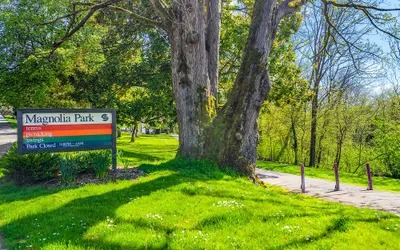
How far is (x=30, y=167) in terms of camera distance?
6.75 m

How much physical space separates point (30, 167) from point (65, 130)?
112cm

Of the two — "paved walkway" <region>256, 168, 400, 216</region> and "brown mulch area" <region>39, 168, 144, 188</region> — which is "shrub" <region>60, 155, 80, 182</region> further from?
"paved walkway" <region>256, 168, 400, 216</region>

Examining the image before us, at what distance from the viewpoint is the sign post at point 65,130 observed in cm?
661

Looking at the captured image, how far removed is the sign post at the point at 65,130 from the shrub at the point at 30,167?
273 millimetres

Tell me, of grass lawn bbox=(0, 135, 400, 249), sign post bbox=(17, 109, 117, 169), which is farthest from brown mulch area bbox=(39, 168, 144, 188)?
grass lawn bbox=(0, 135, 400, 249)

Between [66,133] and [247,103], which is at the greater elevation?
[247,103]

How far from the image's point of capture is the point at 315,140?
2133 cm

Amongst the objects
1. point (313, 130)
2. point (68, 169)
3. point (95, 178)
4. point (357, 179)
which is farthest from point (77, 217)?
point (313, 130)

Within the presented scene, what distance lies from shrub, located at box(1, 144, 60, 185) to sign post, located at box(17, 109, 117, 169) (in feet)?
0.90

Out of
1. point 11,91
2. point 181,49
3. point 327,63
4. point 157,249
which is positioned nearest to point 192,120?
point 181,49

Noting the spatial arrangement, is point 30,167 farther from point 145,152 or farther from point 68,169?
point 145,152

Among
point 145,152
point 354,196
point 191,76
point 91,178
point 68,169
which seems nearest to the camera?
point 68,169

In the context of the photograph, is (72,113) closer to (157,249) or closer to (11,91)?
(157,249)

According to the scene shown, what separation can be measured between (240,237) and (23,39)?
1481 cm
